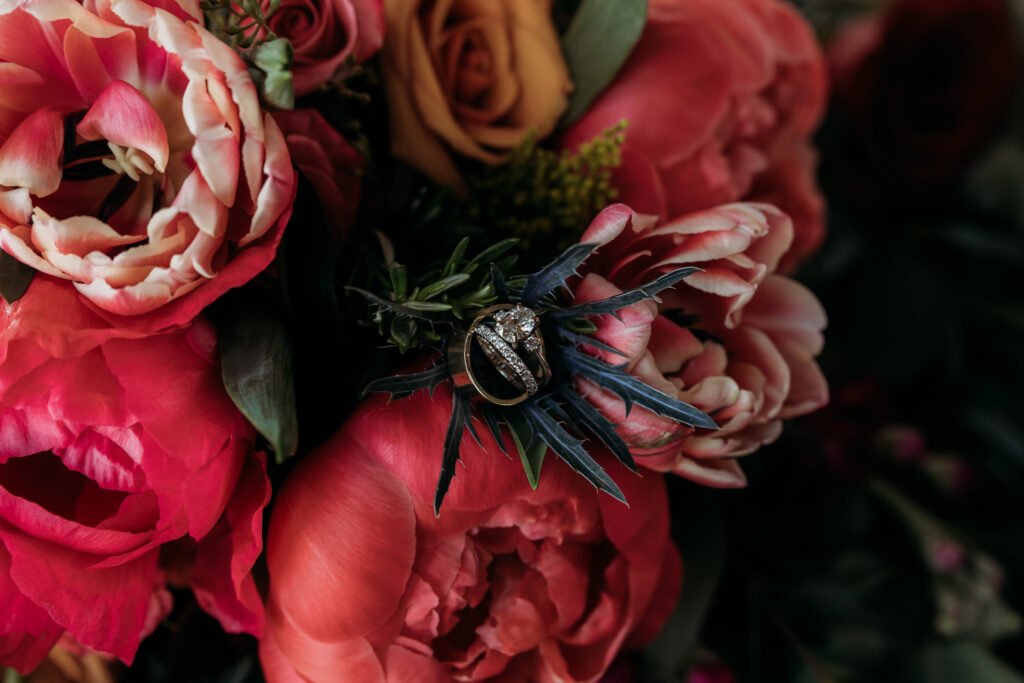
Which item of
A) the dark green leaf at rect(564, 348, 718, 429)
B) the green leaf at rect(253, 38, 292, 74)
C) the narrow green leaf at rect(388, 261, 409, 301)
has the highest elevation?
→ the green leaf at rect(253, 38, 292, 74)

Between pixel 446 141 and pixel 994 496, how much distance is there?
642 millimetres

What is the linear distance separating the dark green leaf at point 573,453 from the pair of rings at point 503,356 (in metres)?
0.01

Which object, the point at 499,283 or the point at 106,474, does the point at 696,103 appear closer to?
the point at 499,283

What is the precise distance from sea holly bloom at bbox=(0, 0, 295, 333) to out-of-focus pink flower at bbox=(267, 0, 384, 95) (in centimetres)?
6

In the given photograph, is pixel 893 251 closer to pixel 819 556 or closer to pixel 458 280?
pixel 819 556

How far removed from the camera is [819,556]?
2.04 feet

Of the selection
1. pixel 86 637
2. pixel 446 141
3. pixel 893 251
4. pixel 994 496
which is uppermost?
pixel 446 141

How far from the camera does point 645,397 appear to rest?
0.29 meters

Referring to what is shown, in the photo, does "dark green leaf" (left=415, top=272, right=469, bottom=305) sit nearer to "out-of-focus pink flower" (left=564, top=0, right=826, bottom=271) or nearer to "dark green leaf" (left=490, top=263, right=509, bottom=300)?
"dark green leaf" (left=490, top=263, right=509, bottom=300)

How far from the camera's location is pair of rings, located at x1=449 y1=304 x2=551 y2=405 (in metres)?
0.29

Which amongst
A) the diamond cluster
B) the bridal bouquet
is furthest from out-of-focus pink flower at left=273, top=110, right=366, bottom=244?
the diamond cluster

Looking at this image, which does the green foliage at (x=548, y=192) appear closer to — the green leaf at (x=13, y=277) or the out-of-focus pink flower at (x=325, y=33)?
the out-of-focus pink flower at (x=325, y=33)

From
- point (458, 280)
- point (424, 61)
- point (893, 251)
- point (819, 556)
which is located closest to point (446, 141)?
point (424, 61)

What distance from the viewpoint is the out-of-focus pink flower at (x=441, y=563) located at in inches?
12.2
